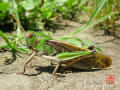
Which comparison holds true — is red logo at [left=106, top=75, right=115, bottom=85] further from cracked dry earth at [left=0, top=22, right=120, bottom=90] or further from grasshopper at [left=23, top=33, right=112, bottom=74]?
grasshopper at [left=23, top=33, right=112, bottom=74]

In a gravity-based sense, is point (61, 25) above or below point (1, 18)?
below

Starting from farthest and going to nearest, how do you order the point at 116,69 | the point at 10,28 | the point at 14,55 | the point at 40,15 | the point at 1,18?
the point at 40,15
the point at 10,28
the point at 1,18
the point at 14,55
the point at 116,69

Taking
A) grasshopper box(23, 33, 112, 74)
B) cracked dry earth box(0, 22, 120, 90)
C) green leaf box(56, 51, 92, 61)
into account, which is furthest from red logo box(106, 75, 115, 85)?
green leaf box(56, 51, 92, 61)

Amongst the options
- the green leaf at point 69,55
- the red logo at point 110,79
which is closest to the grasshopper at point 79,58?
the green leaf at point 69,55

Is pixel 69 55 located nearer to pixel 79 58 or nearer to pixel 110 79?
pixel 79 58

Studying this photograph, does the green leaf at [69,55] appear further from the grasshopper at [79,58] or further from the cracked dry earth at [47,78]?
the cracked dry earth at [47,78]

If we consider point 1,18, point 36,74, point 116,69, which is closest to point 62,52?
point 36,74

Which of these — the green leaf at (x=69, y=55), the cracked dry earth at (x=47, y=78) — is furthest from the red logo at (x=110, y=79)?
the green leaf at (x=69, y=55)

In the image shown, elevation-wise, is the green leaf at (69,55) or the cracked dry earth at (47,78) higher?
the green leaf at (69,55)

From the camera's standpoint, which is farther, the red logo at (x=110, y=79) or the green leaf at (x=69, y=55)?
the green leaf at (x=69, y=55)

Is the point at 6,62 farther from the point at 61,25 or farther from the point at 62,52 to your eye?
the point at 61,25

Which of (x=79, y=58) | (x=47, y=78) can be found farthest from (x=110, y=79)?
(x=47, y=78)
